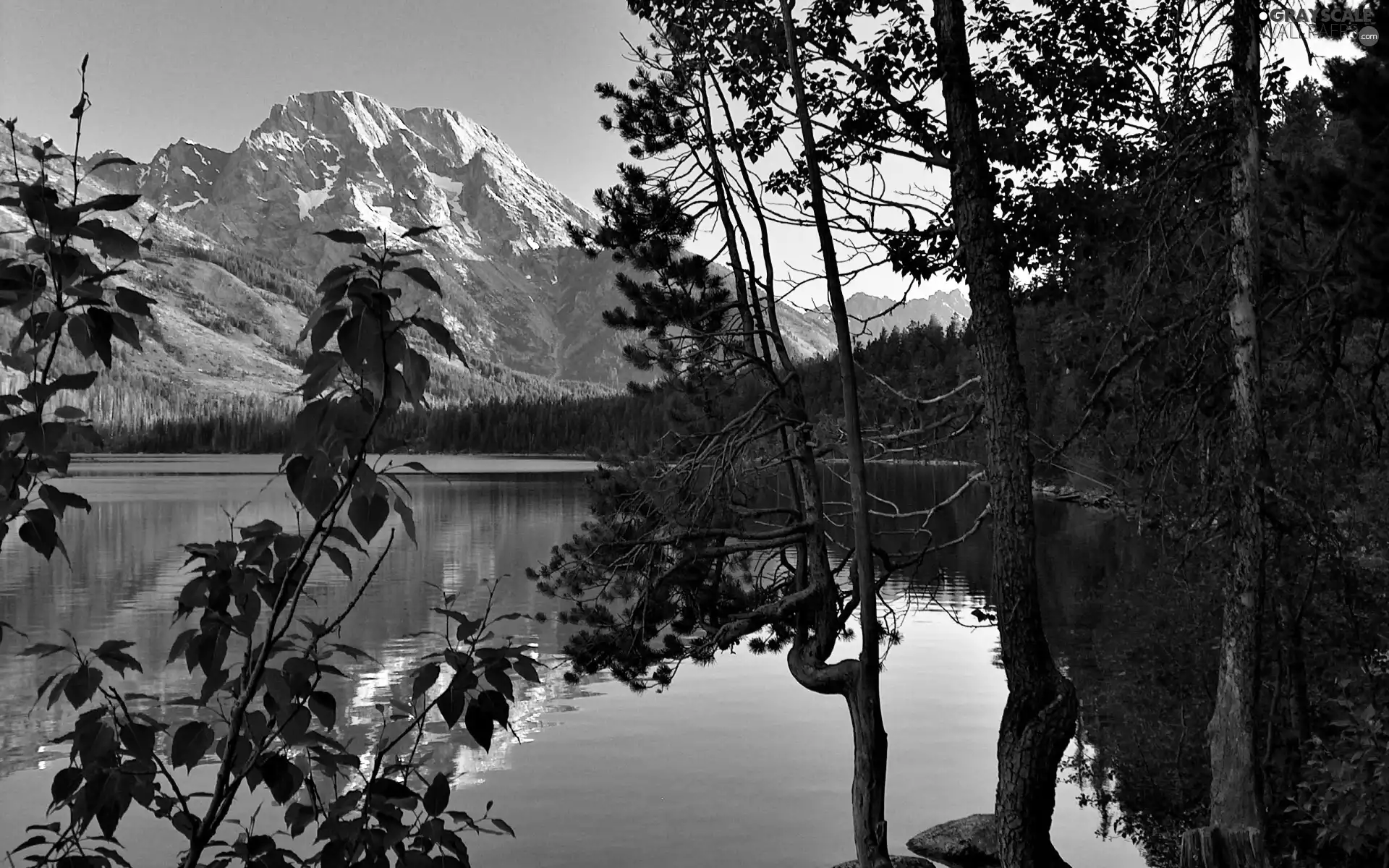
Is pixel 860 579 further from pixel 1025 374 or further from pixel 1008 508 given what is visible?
pixel 1025 374

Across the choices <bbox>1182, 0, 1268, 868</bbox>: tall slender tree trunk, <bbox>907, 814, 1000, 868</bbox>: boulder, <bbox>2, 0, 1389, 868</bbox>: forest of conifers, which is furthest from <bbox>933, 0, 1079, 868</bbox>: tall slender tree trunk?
<bbox>907, 814, 1000, 868</bbox>: boulder

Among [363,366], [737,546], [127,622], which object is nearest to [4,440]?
[363,366]

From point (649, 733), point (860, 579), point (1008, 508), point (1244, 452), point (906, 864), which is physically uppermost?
point (1244, 452)

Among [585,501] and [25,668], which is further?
[585,501]

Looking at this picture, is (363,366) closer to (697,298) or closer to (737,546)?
(737,546)

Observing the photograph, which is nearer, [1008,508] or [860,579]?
[1008,508]

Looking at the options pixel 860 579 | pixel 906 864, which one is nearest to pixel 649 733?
pixel 906 864

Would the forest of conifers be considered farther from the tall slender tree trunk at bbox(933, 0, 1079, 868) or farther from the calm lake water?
the calm lake water

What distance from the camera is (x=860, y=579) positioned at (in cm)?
843

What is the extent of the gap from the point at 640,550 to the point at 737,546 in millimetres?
1015

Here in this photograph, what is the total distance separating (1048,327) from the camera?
1098cm

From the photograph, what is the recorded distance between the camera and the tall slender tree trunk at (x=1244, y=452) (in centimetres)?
806

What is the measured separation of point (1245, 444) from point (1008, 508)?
2272mm

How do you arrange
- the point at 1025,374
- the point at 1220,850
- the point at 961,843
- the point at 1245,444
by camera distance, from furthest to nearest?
the point at 961,843 → the point at 1025,374 → the point at 1245,444 → the point at 1220,850
